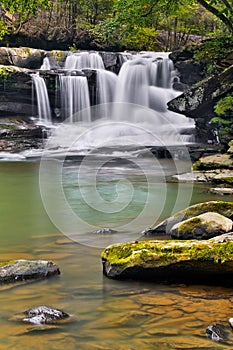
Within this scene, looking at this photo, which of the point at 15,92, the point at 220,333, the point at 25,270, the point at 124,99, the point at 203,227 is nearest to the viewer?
the point at 220,333

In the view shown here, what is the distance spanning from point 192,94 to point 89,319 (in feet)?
50.5

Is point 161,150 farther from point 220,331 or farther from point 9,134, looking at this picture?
point 220,331

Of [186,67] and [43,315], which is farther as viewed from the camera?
[186,67]

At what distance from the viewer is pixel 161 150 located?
57.6 ft

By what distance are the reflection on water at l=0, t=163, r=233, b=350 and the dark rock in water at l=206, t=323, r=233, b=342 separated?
57mm

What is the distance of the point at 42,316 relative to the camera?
3527 millimetres

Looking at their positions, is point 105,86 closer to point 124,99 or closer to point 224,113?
point 124,99

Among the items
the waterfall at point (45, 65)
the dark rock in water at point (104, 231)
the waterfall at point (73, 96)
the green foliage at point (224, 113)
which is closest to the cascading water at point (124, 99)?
the waterfall at point (73, 96)

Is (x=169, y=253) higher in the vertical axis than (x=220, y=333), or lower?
higher

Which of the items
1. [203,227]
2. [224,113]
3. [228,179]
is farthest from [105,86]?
[203,227]

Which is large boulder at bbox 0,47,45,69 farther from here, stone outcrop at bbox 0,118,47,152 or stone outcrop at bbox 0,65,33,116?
stone outcrop at bbox 0,118,47,152

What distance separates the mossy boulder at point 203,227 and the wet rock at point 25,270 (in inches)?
73.2

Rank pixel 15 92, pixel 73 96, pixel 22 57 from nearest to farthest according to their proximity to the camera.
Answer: pixel 15 92, pixel 73 96, pixel 22 57

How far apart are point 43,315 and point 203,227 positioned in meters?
2.70
